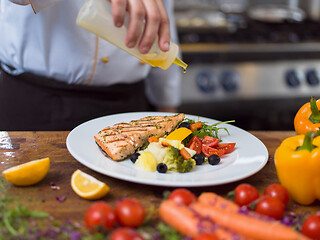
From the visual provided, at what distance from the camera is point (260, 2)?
4.08 metres

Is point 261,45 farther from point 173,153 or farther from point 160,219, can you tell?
point 160,219

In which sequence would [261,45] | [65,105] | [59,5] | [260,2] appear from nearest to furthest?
1. [59,5]
2. [65,105]
3. [261,45]
4. [260,2]

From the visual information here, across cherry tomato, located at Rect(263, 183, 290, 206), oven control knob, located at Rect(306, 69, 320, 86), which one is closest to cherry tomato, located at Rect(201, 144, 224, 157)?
cherry tomato, located at Rect(263, 183, 290, 206)

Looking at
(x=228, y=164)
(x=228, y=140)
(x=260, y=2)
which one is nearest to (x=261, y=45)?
(x=260, y=2)

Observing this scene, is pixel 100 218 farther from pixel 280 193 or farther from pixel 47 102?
pixel 47 102

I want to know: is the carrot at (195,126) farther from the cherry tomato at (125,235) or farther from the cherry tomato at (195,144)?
the cherry tomato at (125,235)

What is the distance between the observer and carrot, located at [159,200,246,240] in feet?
2.78

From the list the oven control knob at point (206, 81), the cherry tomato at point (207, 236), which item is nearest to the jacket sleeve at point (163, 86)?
the oven control knob at point (206, 81)

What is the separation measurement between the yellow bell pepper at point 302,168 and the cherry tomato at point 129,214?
1.61ft

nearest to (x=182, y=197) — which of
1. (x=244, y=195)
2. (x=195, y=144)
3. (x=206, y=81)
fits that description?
(x=244, y=195)

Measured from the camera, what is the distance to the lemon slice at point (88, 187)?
1104 millimetres

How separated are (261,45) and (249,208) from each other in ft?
8.17

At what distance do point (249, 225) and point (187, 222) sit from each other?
0.14 meters

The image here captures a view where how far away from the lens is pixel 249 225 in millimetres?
864
